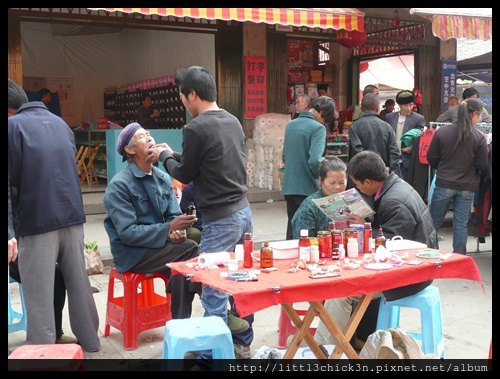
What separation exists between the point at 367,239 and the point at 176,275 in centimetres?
125

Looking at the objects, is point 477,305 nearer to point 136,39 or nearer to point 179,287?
point 179,287

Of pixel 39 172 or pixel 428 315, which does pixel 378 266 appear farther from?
pixel 39 172

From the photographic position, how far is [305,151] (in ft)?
19.3

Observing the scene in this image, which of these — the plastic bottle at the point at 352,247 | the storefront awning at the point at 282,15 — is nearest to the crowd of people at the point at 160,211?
the plastic bottle at the point at 352,247

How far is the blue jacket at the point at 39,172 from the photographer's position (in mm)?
3766

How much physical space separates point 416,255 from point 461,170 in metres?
3.02

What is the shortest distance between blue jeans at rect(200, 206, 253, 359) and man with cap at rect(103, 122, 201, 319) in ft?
1.19

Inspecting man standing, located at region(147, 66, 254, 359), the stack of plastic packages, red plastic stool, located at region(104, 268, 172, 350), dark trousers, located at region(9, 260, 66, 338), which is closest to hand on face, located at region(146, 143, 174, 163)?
man standing, located at region(147, 66, 254, 359)

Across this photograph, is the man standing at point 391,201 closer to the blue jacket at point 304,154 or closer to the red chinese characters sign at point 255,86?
the blue jacket at point 304,154

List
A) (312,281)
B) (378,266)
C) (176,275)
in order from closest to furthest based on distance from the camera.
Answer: (312,281)
(378,266)
(176,275)

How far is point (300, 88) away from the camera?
12766 millimetres

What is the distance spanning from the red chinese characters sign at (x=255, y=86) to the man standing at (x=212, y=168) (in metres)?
6.86

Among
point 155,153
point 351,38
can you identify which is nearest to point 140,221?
point 155,153

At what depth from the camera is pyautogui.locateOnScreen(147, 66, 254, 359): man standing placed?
377 cm
